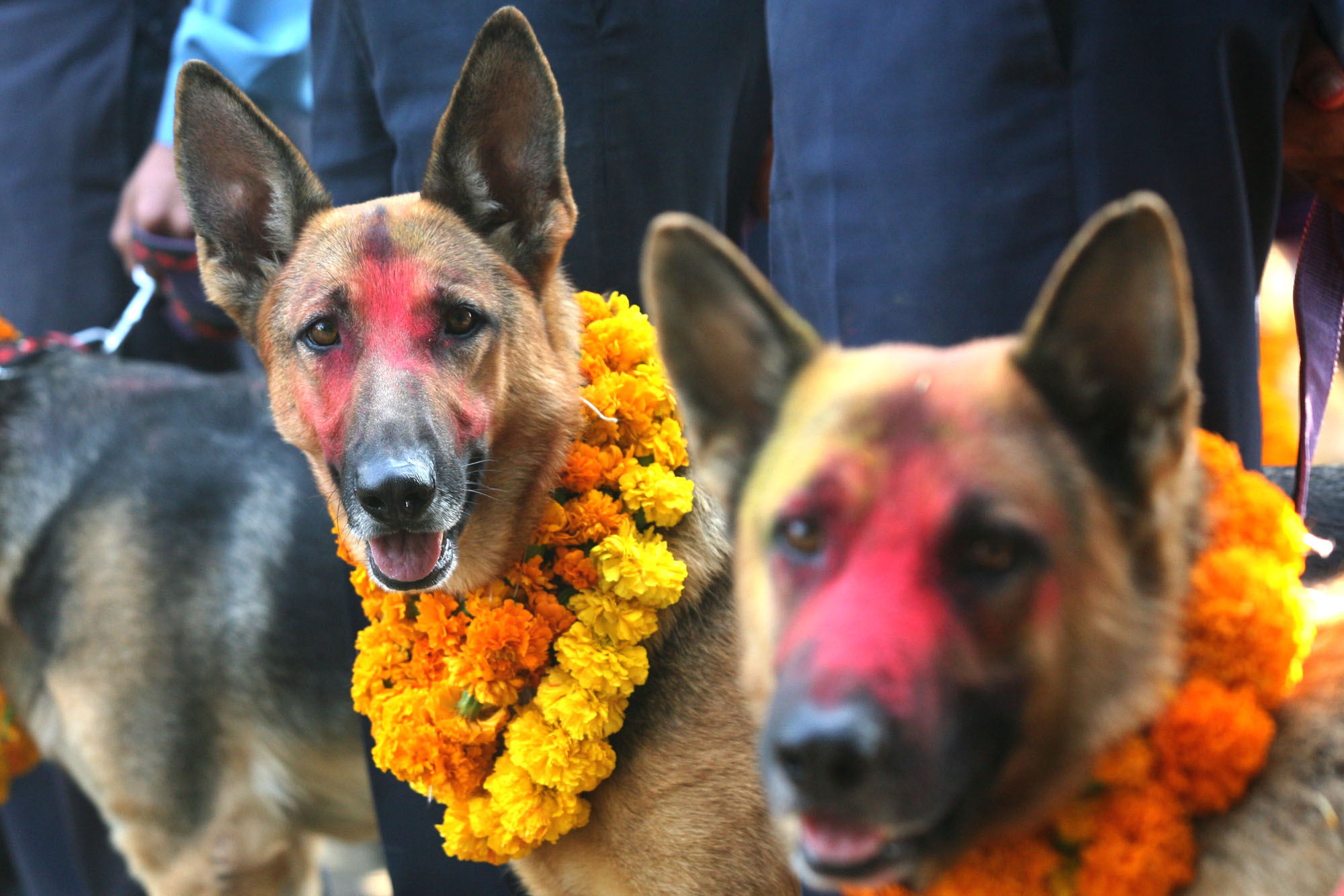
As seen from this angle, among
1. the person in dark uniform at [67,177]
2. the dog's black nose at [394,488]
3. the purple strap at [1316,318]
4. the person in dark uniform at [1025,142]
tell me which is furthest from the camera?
the person in dark uniform at [67,177]

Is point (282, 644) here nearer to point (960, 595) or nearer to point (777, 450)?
point (777, 450)

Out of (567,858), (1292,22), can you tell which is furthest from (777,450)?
(567,858)

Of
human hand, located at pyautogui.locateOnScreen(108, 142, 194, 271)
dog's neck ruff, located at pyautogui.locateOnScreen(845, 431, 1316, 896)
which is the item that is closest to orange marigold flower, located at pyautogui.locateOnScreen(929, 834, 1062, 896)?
dog's neck ruff, located at pyautogui.locateOnScreen(845, 431, 1316, 896)

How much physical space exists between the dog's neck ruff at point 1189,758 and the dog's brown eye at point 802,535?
1.32 ft

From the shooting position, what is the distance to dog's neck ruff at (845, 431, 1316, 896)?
120cm

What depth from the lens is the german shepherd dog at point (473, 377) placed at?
1.87 m

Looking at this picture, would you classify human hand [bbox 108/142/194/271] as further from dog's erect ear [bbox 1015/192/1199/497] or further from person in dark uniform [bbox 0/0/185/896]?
dog's erect ear [bbox 1015/192/1199/497]

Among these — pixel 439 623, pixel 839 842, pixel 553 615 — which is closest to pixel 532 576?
pixel 553 615

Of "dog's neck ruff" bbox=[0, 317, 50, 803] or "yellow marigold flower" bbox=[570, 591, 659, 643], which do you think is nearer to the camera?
"yellow marigold flower" bbox=[570, 591, 659, 643]

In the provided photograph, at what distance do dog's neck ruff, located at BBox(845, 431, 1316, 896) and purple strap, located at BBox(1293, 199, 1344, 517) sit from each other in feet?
1.62

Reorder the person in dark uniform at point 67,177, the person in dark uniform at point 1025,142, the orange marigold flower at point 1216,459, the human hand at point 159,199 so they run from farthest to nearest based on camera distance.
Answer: the person in dark uniform at point 67,177 < the human hand at point 159,199 < the person in dark uniform at point 1025,142 < the orange marigold flower at point 1216,459

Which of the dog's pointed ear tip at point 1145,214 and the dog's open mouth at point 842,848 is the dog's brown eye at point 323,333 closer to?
the dog's open mouth at point 842,848

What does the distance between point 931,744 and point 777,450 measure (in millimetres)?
372

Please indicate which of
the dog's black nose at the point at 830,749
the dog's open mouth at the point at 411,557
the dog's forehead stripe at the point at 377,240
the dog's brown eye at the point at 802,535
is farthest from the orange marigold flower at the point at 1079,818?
the dog's forehead stripe at the point at 377,240
